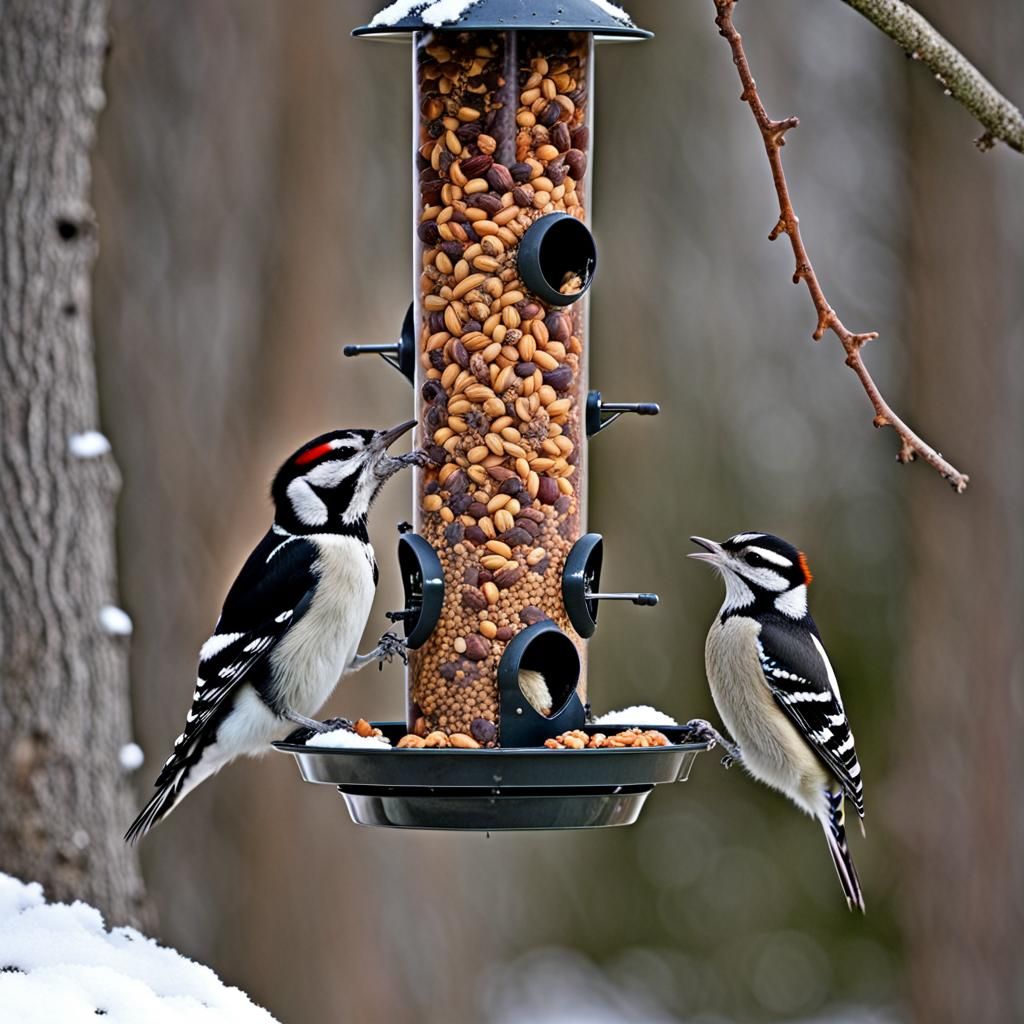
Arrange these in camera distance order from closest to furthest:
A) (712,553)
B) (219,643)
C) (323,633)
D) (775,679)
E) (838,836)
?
(323,633)
(219,643)
(775,679)
(712,553)
(838,836)

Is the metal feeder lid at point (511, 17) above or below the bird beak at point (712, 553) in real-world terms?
above

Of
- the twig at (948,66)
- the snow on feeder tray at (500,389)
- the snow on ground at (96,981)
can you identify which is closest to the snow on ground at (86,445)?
the snow on feeder tray at (500,389)

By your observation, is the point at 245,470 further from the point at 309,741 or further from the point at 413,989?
the point at 309,741

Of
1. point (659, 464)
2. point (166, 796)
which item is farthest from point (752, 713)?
point (659, 464)

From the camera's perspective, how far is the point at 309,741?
4.83 m

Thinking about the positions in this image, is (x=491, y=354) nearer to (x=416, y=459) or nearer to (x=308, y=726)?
(x=416, y=459)

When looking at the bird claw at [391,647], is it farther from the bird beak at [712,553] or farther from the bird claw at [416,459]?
the bird beak at [712,553]

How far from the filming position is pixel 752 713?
21.7ft

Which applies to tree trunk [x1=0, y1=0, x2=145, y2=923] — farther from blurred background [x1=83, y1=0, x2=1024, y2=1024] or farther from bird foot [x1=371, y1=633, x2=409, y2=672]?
blurred background [x1=83, y1=0, x2=1024, y2=1024]

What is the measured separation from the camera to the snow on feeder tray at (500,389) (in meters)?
5.06

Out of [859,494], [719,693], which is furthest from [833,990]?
[719,693]

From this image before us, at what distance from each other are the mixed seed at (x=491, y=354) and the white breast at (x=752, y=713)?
158cm

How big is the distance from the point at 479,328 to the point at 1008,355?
6352 millimetres

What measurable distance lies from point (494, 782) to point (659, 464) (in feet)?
29.9
